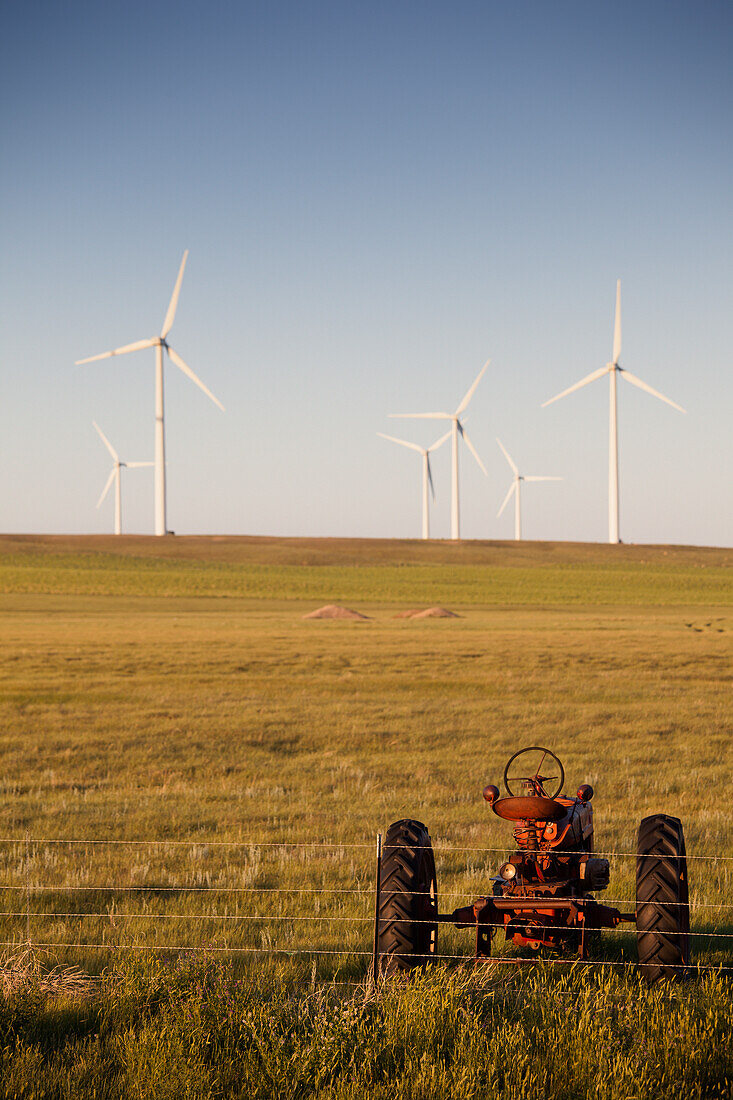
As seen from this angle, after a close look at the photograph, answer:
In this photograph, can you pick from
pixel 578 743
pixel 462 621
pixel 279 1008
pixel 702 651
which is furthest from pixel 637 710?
pixel 462 621

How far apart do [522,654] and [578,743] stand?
21.9 m

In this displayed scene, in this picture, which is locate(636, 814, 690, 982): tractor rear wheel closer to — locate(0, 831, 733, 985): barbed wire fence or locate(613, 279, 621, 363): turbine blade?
locate(0, 831, 733, 985): barbed wire fence

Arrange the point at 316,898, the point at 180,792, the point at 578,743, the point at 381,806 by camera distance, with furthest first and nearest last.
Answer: the point at 578,743 < the point at 180,792 < the point at 381,806 < the point at 316,898

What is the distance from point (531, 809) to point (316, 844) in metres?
5.88

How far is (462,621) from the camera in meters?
69.9

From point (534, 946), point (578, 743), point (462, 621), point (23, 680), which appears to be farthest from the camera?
point (462, 621)

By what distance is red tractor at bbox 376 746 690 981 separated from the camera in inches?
303

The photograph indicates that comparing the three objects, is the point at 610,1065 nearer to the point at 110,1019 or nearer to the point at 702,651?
the point at 110,1019

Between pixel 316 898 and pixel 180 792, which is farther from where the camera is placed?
pixel 180 792

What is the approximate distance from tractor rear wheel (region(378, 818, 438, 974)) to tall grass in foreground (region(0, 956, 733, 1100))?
0.31 metres

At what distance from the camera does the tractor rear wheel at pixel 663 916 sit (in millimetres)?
7738

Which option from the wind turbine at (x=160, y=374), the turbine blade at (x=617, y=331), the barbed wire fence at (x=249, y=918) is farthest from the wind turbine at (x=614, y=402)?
the barbed wire fence at (x=249, y=918)

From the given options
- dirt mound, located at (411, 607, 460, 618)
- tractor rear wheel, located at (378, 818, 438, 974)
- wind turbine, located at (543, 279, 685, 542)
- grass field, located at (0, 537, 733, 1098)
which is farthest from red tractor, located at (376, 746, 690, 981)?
wind turbine, located at (543, 279, 685, 542)

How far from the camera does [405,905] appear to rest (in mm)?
7707
